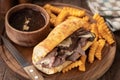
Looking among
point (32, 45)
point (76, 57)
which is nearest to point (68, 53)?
point (76, 57)

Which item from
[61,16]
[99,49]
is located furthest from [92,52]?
[61,16]

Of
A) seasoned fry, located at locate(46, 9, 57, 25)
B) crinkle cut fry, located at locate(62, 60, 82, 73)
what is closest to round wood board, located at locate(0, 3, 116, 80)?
crinkle cut fry, located at locate(62, 60, 82, 73)

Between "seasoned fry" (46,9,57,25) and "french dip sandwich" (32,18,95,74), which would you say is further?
"seasoned fry" (46,9,57,25)

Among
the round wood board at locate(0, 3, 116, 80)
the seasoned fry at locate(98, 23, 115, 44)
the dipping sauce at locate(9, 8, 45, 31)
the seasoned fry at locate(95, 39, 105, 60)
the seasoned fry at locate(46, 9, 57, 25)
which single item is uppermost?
the dipping sauce at locate(9, 8, 45, 31)

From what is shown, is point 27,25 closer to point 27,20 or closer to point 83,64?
point 27,20

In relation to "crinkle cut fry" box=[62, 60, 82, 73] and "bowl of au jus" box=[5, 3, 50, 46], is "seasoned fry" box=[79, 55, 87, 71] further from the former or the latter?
"bowl of au jus" box=[5, 3, 50, 46]

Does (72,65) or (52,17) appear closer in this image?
(72,65)
